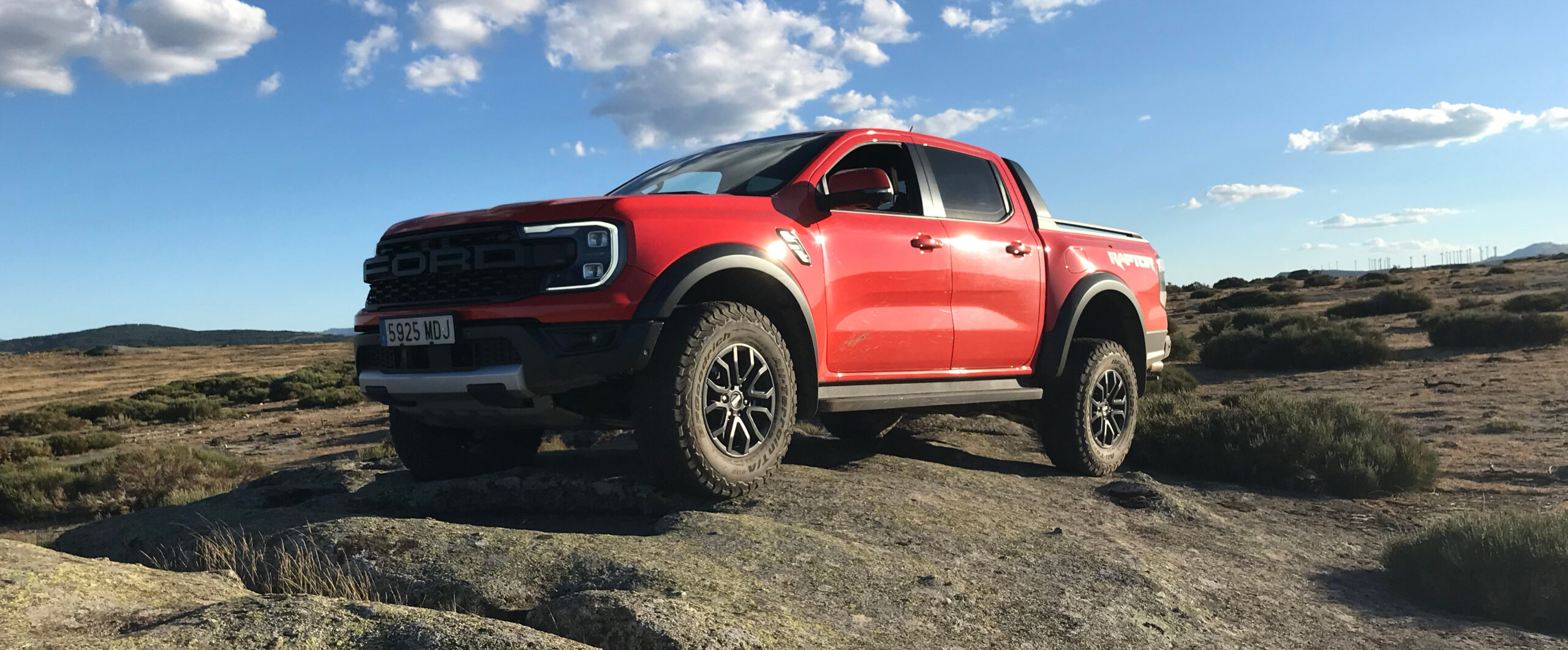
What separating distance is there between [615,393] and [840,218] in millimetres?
1412

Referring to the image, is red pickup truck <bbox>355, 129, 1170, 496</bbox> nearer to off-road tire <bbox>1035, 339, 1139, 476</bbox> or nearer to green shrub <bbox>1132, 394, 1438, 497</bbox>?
off-road tire <bbox>1035, 339, 1139, 476</bbox>

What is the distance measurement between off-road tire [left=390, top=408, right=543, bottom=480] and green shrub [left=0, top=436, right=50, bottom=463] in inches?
468

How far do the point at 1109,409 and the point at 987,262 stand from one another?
169 cm

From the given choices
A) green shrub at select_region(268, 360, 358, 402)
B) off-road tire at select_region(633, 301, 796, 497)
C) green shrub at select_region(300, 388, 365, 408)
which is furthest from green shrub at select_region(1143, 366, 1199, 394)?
green shrub at select_region(268, 360, 358, 402)

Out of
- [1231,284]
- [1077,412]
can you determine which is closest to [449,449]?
[1077,412]

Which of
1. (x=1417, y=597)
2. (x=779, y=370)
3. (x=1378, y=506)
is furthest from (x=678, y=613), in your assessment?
(x=1378, y=506)

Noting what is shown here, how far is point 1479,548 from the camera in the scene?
4445 mm

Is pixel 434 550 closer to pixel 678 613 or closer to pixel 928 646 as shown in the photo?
pixel 678 613

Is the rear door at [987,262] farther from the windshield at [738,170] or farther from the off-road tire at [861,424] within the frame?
the off-road tire at [861,424]

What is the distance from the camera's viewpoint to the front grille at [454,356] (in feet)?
12.8

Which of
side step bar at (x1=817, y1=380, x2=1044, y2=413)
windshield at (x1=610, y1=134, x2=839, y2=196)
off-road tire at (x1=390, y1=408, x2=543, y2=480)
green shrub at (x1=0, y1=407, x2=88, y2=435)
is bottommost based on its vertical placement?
green shrub at (x1=0, y1=407, x2=88, y2=435)

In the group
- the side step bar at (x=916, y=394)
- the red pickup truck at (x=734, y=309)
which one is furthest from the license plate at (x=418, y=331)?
the side step bar at (x=916, y=394)

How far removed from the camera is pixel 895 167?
551cm

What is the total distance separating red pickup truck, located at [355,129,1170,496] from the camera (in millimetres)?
3877
